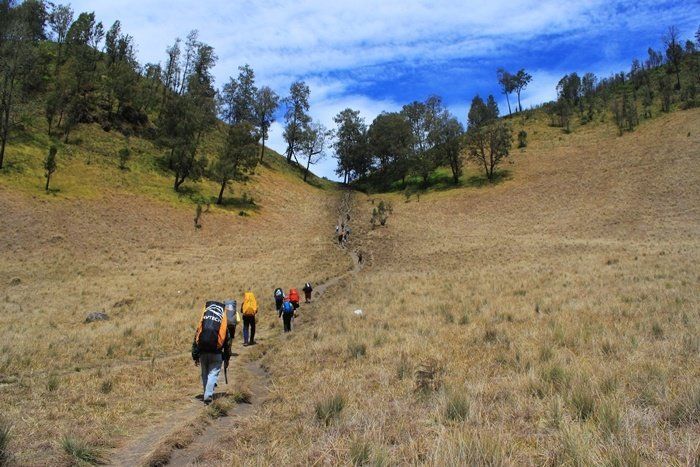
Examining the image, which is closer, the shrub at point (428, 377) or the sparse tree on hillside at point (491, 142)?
the shrub at point (428, 377)

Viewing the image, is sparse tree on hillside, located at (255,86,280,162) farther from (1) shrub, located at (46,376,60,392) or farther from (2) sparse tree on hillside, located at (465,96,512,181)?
(1) shrub, located at (46,376,60,392)

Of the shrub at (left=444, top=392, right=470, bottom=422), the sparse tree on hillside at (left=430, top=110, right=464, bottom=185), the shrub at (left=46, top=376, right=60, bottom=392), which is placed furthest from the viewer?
the sparse tree on hillside at (left=430, top=110, right=464, bottom=185)

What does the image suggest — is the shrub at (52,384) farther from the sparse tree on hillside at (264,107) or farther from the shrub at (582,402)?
the sparse tree on hillside at (264,107)

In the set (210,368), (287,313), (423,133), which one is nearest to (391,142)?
(423,133)

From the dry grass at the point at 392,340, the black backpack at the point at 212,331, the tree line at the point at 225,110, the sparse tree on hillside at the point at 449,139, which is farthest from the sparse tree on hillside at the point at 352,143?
the black backpack at the point at 212,331

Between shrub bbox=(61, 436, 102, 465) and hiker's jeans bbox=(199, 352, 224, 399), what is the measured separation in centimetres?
271

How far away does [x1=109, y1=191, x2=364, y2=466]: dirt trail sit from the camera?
595 centimetres

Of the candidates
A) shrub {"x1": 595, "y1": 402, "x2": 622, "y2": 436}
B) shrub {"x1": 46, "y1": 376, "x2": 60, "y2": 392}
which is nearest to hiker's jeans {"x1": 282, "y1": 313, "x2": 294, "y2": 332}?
shrub {"x1": 46, "y1": 376, "x2": 60, "y2": 392}

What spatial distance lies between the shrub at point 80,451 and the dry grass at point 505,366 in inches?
75.3

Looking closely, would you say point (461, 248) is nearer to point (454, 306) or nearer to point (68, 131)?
point (454, 306)

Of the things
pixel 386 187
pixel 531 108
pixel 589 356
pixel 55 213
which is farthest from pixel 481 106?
pixel 589 356

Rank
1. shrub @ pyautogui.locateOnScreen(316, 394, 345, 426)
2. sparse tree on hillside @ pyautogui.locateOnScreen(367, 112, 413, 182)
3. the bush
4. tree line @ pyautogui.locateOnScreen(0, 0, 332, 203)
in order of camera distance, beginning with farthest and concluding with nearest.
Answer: sparse tree on hillside @ pyautogui.locateOnScreen(367, 112, 413, 182), the bush, tree line @ pyautogui.locateOnScreen(0, 0, 332, 203), shrub @ pyautogui.locateOnScreen(316, 394, 345, 426)

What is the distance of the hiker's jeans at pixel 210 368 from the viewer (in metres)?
8.62

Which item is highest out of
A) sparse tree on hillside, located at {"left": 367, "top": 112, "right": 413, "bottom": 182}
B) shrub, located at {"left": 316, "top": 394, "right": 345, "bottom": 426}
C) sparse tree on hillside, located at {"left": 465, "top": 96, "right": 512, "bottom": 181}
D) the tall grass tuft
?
sparse tree on hillside, located at {"left": 367, "top": 112, "right": 413, "bottom": 182}
